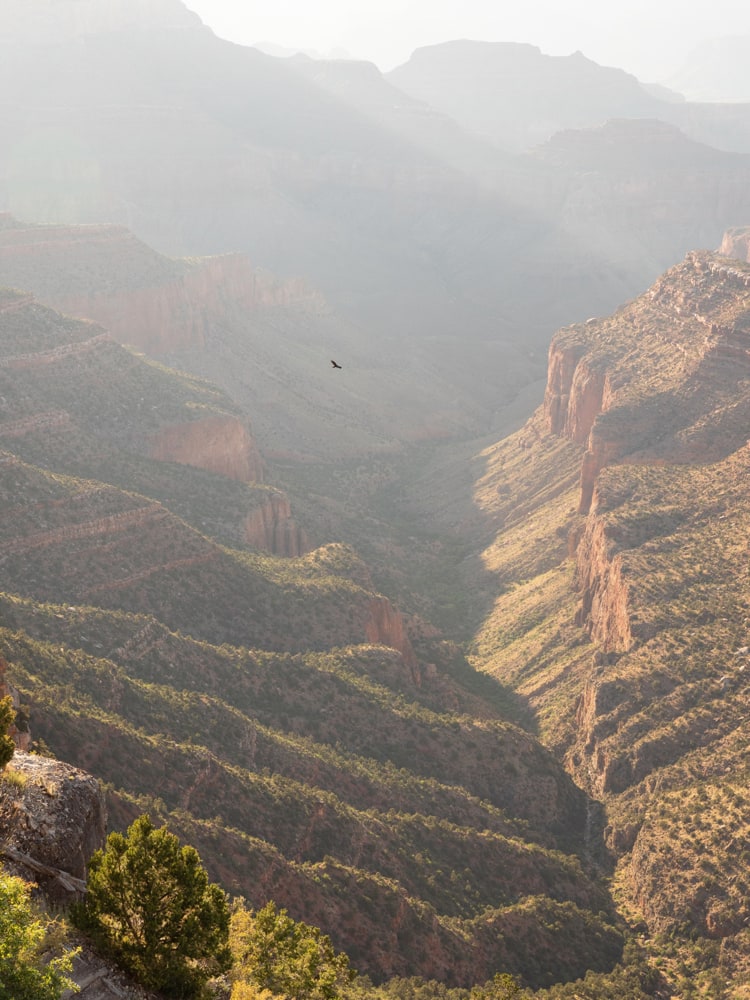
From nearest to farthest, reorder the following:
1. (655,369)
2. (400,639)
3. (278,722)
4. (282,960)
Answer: (282,960)
(278,722)
(400,639)
(655,369)

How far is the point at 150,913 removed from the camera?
63.7 feet

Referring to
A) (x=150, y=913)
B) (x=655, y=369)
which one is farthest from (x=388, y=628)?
(x=150, y=913)

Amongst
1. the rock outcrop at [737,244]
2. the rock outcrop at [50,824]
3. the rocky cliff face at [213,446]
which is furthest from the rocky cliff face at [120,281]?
the rock outcrop at [737,244]

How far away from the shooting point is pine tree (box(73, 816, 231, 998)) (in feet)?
63.6

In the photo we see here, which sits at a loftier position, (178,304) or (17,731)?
(17,731)

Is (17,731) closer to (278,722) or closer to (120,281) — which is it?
(278,722)

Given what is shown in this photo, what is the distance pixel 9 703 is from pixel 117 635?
2567 cm

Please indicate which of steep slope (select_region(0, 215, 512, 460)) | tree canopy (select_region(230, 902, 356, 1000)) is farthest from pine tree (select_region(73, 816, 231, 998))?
steep slope (select_region(0, 215, 512, 460))

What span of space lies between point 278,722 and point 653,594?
22.9 m

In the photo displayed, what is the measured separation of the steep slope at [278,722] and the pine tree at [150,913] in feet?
41.7

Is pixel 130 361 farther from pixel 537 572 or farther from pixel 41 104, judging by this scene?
pixel 41 104

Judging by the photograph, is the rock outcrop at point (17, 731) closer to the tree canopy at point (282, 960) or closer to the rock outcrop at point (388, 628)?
the tree canopy at point (282, 960)

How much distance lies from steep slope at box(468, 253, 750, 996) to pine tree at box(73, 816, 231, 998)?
27265 millimetres

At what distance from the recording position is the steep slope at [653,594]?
44156 millimetres
